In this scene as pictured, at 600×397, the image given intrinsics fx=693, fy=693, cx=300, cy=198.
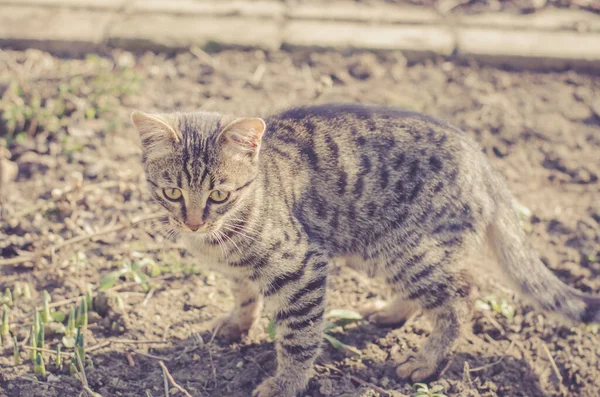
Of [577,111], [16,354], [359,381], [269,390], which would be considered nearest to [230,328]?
[269,390]

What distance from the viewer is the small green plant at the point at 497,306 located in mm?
3979

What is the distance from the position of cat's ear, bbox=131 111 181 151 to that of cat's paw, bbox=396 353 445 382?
1.64m

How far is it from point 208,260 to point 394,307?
110 centimetres

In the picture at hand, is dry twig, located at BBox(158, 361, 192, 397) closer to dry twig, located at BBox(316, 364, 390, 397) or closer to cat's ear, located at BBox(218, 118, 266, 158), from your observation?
dry twig, located at BBox(316, 364, 390, 397)

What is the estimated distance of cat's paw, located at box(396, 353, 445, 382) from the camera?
140 inches

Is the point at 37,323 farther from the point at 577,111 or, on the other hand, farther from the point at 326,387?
the point at 577,111

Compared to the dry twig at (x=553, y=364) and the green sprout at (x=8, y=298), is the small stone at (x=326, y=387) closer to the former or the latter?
the dry twig at (x=553, y=364)

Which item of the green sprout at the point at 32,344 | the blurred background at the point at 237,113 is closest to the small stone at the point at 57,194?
the blurred background at the point at 237,113

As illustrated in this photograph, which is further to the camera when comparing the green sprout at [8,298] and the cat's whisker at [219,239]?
the green sprout at [8,298]

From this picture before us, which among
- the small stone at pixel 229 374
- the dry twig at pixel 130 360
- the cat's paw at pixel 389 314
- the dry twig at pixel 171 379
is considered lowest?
the small stone at pixel 229 374

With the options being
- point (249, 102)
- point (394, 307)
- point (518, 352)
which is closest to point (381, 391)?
point (394, 307)

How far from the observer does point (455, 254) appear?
11.4ft

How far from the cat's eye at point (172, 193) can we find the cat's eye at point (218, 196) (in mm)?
155

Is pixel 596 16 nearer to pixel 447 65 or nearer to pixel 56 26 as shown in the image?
pixel 447 65
